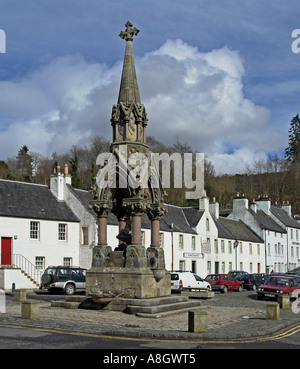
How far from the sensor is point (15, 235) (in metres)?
34.2

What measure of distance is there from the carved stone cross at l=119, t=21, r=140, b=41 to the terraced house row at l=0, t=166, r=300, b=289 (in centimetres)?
1853

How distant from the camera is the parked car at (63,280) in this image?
98.4 ft

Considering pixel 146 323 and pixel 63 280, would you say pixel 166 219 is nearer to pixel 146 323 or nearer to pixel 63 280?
pixel 63 280

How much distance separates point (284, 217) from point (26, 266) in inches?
1900

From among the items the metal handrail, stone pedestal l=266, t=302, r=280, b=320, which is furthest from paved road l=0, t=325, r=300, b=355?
the metal handrail

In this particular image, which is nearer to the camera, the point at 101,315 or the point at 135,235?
the point at 101,315

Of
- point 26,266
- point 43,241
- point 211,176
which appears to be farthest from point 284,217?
point 26,266

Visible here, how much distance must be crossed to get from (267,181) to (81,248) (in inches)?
2221

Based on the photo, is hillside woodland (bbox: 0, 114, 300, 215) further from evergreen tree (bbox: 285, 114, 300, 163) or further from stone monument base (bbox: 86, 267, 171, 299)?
stone monument base (bbox: 86, 267, 171, 299)

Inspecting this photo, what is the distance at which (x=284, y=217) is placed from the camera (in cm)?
7281

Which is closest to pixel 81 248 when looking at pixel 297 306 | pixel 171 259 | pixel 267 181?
pixel 171 259

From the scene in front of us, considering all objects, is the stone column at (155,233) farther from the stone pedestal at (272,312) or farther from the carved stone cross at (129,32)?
the carved stone cross at (129,32)

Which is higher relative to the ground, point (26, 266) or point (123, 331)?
point (123, 331)
